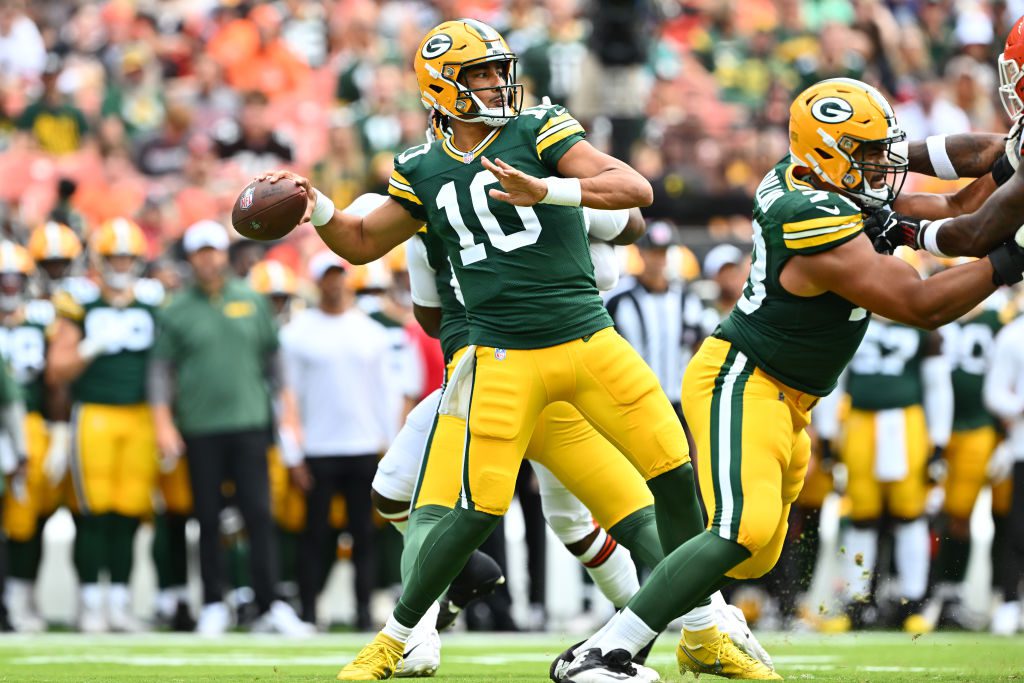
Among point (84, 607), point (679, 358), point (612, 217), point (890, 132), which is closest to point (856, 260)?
point (890, 132)

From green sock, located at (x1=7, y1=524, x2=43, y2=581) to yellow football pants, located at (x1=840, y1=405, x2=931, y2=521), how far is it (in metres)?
4.57

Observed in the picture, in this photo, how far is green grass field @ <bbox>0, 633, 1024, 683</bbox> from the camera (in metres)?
5.87

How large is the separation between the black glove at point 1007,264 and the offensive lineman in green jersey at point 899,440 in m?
4.44

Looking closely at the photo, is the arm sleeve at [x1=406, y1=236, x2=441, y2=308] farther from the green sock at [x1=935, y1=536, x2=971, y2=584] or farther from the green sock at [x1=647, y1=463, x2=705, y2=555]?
the green sock at [x1=935, y1=536, x2=971, y2=584]

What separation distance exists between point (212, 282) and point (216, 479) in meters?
1.08

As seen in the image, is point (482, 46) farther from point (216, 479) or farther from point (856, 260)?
point (216, 479)

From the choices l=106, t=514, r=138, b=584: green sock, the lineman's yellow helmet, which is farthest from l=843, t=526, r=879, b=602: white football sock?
the lineman's yellow helmet

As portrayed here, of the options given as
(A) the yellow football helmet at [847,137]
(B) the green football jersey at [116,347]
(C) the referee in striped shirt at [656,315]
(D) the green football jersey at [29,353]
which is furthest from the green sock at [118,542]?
(A) the yellow football helmet at [847,137]

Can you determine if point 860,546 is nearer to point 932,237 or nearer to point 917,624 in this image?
point 917,624

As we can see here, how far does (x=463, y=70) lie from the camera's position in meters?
5.35

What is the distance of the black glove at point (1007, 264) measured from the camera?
475 cm

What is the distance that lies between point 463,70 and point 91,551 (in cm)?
477

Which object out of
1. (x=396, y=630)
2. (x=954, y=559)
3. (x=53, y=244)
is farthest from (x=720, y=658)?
(x=53, y=244)

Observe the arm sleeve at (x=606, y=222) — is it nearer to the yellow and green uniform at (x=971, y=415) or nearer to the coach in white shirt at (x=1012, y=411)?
the coach in white shirt at (x=1012, y=411)
